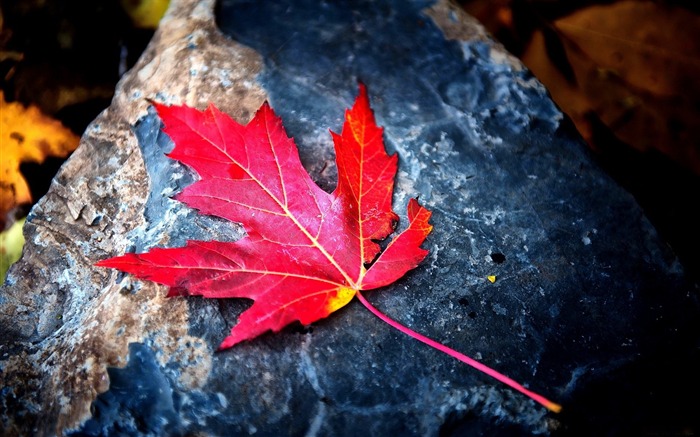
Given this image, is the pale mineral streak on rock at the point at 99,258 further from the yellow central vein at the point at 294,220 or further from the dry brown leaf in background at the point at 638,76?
the dry brown leaf in background at the point at 638,76

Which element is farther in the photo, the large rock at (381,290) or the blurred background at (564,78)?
the blurred background at (564,78)

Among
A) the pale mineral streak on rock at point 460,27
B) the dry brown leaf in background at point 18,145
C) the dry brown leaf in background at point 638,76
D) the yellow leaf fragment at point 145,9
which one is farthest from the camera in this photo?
the yellow leaf fragment at point 145,9

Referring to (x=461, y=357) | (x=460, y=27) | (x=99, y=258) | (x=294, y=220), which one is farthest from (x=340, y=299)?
(x=460, y=27)

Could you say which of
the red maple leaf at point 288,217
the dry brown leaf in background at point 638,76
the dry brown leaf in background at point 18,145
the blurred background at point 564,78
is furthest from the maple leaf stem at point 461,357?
the dry brown leaf in background at point 18,145

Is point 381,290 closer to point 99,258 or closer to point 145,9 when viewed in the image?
point 99,258

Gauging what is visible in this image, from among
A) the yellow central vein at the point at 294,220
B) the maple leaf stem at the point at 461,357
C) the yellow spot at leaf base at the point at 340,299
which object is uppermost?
the yellow central vein at the point at 294,220

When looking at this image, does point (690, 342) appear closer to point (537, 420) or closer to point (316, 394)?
point (537, 420)

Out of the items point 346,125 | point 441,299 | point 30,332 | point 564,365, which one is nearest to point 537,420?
point 564,365
